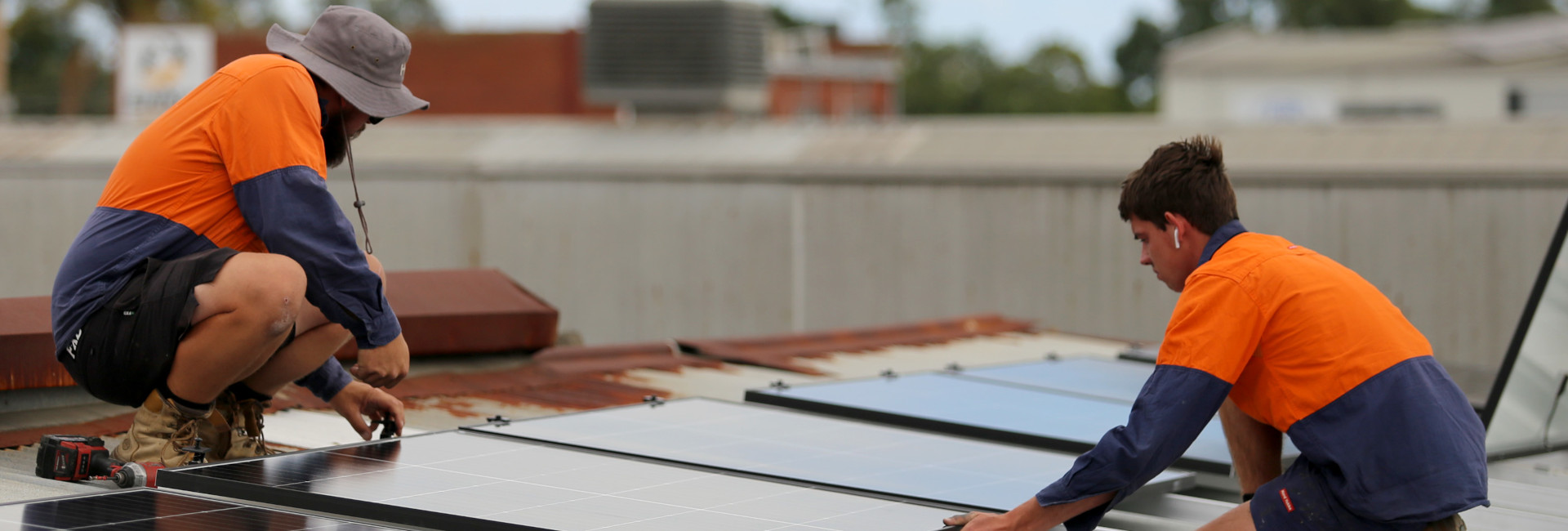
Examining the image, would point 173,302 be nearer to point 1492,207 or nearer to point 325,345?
point 325,345

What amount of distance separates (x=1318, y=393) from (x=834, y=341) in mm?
4880

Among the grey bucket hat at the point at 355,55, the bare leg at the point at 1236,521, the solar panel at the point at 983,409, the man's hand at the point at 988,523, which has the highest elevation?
the grey bucket hat at the point at 355,55

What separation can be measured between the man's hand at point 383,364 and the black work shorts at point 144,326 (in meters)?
0.42

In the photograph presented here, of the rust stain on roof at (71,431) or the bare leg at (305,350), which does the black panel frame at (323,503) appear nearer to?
the bare leg at (305,350)

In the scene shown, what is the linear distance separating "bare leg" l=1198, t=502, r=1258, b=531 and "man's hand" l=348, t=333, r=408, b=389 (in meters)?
2.03

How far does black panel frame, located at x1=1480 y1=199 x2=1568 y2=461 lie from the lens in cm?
534

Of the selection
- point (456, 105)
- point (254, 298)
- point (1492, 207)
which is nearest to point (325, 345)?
point (254, 298)

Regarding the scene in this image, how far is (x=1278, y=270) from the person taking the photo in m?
3.00

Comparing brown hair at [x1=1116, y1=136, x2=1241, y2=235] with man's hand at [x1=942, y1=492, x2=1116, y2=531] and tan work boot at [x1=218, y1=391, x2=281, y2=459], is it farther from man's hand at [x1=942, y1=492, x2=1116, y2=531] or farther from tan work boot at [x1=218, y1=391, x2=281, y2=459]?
tan work boot at [x1=218, y1=391, x2=281, y2=459]

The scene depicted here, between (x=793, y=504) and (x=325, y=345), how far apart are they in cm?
138

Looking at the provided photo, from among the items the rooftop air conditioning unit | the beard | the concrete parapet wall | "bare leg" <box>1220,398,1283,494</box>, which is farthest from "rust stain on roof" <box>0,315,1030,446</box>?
the rooftop air conditioning unit

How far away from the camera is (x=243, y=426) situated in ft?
13.2

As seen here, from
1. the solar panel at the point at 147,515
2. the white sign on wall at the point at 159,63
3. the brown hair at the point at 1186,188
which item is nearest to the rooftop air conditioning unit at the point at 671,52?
the solar panel at the point at 147,515

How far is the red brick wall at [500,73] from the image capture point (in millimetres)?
34844
